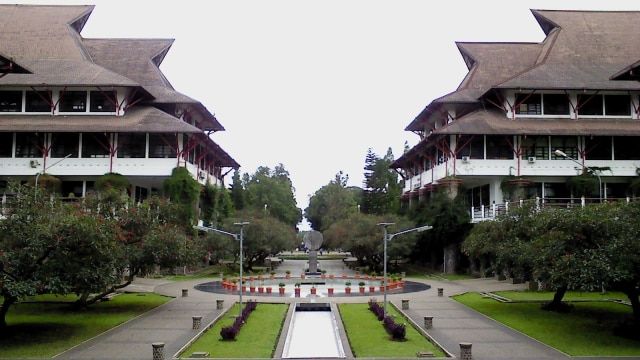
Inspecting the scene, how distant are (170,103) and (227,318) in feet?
93.5

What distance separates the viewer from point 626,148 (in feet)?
159

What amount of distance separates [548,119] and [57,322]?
39.6 meters

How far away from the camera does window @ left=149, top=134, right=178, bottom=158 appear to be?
4750cm

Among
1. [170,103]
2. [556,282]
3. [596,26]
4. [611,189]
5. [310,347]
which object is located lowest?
[310,347]

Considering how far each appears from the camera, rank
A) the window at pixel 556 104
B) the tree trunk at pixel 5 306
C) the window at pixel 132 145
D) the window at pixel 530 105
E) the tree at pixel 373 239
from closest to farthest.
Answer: the tree trunk at pixel 5 306
the window at pixel 132 145
the tree at pixel 373 239
the window at pixel 530 105
the window at pixel 556 104

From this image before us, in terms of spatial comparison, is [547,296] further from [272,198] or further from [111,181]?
[272,198]

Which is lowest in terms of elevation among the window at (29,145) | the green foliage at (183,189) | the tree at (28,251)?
the tree at (28,251)

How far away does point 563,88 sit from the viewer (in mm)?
47375

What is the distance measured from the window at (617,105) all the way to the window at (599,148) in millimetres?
3513

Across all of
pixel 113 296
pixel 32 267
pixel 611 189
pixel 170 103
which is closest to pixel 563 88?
pixel 611 189

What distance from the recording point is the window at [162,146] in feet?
156

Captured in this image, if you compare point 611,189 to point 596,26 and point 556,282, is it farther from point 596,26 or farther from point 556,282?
point 556,282

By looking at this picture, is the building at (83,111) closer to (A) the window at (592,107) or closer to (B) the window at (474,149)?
(B) the window at (474,149)

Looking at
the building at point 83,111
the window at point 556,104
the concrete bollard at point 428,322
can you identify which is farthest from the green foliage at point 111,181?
the window at point 556,104
